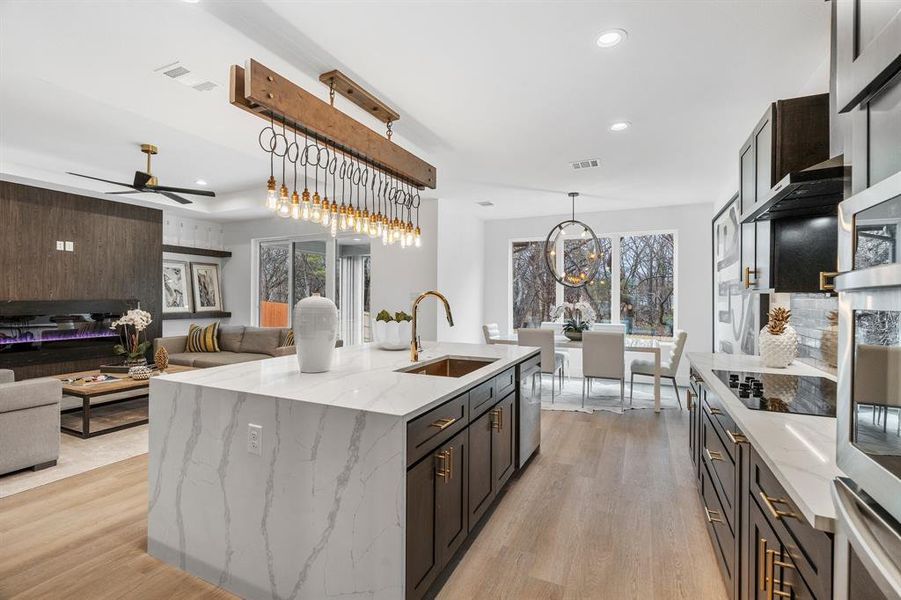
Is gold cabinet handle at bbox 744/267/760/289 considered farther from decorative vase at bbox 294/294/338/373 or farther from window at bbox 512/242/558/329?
window at bbox 512/242/558/329

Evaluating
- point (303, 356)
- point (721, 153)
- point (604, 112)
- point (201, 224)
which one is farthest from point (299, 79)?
Result: point (201, 224)

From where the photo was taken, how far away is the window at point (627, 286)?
6.72m

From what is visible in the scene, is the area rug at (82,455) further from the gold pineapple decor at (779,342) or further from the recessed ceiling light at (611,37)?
the gold pineapple decor at (779,342)

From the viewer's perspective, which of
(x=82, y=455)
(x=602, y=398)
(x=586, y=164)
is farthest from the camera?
(x=602, y=398)

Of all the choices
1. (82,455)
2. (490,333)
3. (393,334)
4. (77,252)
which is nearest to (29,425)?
(82,455)

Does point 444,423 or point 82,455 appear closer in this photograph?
point 444,423

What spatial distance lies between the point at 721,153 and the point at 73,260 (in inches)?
307

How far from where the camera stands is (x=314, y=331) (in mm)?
2316

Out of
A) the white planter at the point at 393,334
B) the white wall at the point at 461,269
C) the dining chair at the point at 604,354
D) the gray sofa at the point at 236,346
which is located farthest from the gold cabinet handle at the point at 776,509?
the gray sofa at the point at 236,346

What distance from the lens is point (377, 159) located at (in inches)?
108

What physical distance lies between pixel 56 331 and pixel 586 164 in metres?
6.89

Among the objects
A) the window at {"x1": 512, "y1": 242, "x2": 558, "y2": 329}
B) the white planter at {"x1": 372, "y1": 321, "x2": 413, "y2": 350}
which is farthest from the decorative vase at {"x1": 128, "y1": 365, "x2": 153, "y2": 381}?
the window at {"x1": 512, "y1": 242, "x2": 558, "y2": 329}

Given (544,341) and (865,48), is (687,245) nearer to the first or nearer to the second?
(544,341)

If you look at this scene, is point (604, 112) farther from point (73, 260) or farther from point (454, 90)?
point (73, 260)
